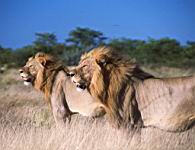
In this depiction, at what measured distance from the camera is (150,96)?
28.1 ft

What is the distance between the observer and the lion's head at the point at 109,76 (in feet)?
28.3

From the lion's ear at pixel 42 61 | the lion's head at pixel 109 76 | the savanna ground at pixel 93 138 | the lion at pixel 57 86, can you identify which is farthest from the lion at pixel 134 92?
the lion's ear at pixel 42 61

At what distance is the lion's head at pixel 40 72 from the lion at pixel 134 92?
2.49 meters

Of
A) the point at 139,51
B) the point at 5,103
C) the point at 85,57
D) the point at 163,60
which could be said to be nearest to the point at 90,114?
the point at 85,57

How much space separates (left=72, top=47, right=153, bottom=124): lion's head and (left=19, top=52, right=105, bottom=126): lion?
1500 millimetres

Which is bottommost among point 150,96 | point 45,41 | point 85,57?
point 150,96

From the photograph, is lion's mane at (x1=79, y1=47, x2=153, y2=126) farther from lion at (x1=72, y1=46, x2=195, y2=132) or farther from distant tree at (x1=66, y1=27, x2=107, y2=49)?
distant tree at (x1=66, y1=27, x2=107, y2=49)

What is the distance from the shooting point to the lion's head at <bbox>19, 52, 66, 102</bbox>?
11445 mm

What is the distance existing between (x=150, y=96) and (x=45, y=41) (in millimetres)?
44654

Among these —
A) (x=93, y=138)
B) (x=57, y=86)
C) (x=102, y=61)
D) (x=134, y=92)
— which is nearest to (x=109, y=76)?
(x=102, y=61)

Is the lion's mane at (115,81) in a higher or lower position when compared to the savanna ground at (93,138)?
higher

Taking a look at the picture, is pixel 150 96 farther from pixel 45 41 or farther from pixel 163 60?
pixel 45 41

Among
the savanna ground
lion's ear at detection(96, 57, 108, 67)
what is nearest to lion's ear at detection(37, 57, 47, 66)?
the savanna ground

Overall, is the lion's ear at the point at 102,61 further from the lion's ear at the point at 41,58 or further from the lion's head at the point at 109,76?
the lion's ear at the point at 41,58
